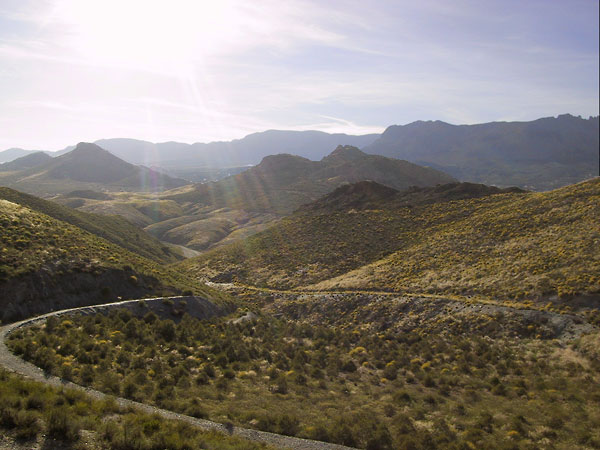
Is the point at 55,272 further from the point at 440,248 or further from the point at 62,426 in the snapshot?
the point at 440,248

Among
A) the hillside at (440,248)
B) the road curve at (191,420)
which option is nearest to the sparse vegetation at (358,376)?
the road curve at (191,420)

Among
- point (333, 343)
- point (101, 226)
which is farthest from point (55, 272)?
point (101, 226)

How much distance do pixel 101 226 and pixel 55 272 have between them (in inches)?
2899

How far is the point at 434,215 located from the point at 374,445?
190ft

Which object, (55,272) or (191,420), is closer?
(191,420)

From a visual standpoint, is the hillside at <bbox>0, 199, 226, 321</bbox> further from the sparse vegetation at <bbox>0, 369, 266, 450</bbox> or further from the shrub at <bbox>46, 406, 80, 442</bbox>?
the shrub at <bbox>46, 406, 80, 442</bbox>

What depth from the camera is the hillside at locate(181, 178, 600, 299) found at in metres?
35.8

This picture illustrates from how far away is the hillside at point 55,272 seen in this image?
2616 cm

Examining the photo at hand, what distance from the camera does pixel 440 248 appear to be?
5044 centimetres

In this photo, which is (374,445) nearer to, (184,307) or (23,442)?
(23,442)

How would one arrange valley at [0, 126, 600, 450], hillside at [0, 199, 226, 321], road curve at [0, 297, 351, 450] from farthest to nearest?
1. hillside at [0, 199, 226, 321]
2. valley at [0, 126, 600, 450]
3. road curve at [0, 297, 351, 450]

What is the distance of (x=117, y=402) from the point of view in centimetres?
1387

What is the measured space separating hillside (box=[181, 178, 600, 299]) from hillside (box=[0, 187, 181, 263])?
2524 cm

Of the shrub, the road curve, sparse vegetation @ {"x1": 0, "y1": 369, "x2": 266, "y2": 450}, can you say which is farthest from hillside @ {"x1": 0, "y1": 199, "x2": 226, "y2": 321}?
the shrub
